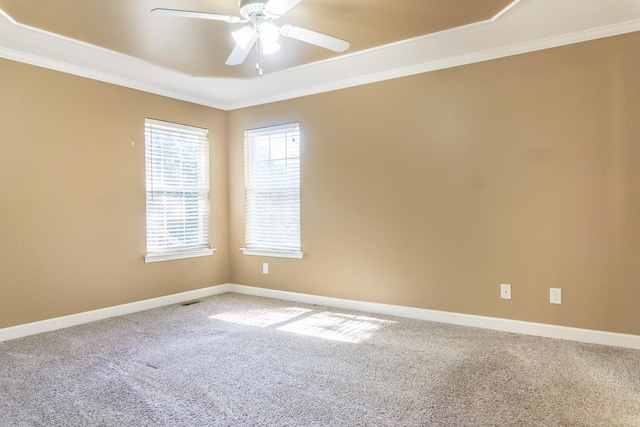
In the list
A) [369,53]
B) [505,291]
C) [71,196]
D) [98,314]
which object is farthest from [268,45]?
[98,314]

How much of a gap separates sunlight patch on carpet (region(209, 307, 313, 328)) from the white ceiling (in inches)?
97.4

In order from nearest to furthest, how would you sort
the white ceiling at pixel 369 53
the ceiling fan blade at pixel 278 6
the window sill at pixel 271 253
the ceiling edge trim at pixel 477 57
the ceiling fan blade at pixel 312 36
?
1. the ceiling fan blade at pixel 278 6
2. the ceiling fan blade at pixel 312 36
3. the white ceiling at pixel 369 53
4. the ceiling edge trim at pixel 477 57
5. the window sill at pixel 271 253

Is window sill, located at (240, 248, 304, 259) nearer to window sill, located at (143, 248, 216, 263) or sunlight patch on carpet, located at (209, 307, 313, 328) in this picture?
window sill, located at (143, 248, 216, 263)

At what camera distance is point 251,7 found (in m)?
2.23

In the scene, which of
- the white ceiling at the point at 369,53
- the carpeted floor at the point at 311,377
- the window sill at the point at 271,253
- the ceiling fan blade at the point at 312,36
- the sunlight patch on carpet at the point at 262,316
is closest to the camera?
the carpeted floor at the point at 311,377

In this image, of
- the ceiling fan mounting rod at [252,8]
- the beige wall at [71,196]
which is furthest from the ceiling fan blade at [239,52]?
the beige wall at [71,196]

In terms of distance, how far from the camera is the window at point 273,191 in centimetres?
453

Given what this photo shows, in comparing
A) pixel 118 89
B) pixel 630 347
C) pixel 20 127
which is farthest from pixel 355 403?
pixel 118 89

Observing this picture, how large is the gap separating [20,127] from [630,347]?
5242mm

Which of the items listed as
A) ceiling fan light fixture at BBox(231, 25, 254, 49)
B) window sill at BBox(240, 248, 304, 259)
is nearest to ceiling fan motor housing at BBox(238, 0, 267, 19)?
ceiling fan light fixture at BBox(231, 25, 254, 49)

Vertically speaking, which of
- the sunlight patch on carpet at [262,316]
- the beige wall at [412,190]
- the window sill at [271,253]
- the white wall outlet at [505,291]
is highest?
the beige wall at [412,190]

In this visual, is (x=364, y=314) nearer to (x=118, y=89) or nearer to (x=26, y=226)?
(x=26, y=226)

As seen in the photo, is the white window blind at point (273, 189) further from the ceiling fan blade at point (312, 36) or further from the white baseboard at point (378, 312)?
the ceiling fan blade at point (312, 36)

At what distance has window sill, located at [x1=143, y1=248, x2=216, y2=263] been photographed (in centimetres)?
416
